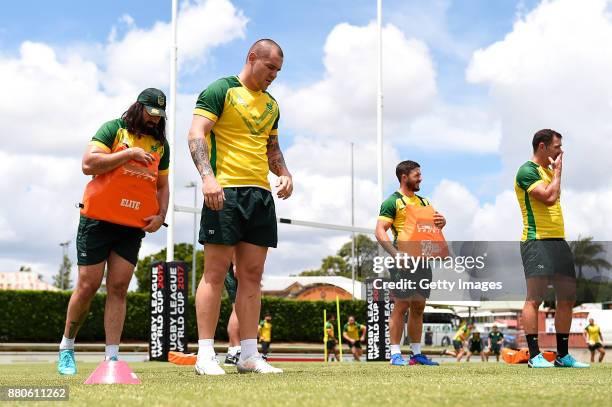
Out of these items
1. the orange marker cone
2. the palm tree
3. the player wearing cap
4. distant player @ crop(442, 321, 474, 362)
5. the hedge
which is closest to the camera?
the orange marker cone

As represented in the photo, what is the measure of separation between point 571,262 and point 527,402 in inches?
160

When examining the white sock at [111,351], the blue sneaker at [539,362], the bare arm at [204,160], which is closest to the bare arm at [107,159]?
the bare arm at [204,160]

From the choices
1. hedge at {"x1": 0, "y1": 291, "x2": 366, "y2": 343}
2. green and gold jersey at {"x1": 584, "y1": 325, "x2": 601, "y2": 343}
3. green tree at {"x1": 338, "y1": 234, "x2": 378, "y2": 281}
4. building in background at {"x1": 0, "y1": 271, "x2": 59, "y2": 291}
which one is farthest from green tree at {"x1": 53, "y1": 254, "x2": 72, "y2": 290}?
green and gold jersey at {"x1": 584, "y1": 325, "x2": 601, "y2": 343}

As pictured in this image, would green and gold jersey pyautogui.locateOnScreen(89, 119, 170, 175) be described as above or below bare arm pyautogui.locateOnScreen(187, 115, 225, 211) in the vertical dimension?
above

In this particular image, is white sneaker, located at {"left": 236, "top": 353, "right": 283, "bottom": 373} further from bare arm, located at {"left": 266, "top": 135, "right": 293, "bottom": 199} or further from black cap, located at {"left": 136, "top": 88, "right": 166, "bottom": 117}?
black cap, located at {"left": 136, "top": 88, "right": 166, "bottom": 117}

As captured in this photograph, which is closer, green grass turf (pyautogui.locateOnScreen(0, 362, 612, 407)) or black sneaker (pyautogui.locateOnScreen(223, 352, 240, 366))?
green grass turf (pyautogui.locateOnScreen(0, 362, 612, 407))

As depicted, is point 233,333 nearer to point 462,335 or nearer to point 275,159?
point 275,159

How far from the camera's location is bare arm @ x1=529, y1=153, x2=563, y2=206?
6.32 metres

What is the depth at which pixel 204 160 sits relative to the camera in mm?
4613

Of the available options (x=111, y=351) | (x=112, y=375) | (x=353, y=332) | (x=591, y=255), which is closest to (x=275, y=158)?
(x=111, y=351)

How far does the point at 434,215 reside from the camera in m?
7.62

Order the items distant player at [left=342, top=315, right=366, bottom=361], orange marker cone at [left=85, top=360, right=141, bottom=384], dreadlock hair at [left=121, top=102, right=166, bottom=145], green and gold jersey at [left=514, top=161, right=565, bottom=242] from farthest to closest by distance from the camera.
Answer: distant player at [left=342, top=315, right=366, bottom=361]
green and gold jersey at [left=514, top=161, right=565, bottom=242]
dreadlock hair at [left=121, top=102, right=166, bottom=145]
orange marker cone at [left=85, top=360, right=141, bottom=384]

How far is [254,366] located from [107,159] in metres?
1.61

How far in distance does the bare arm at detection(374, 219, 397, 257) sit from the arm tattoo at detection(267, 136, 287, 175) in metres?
2.46
